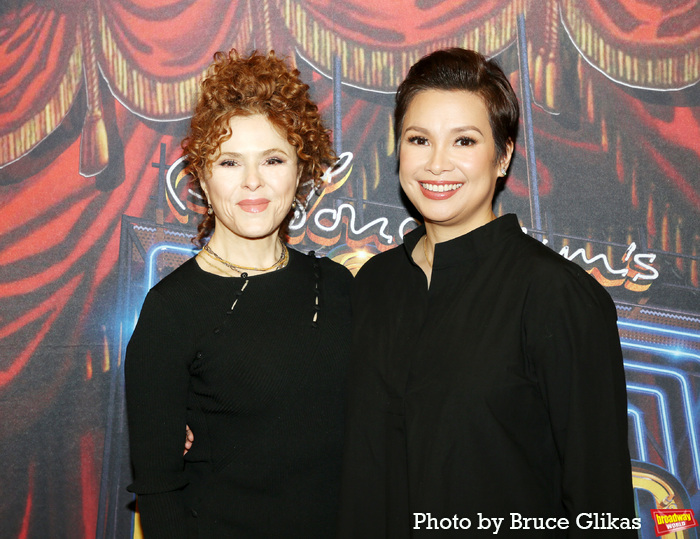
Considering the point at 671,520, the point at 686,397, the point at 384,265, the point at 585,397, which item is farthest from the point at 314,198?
the point at 671,520

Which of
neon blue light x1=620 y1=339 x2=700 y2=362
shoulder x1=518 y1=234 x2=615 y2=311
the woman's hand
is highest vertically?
neon blue light x1=620 y1=339 x2=700 y2=362

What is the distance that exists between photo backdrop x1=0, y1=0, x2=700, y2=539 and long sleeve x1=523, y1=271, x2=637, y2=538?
108 cm

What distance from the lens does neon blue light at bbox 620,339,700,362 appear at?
2.69 m

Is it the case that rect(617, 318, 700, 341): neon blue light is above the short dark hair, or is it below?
below

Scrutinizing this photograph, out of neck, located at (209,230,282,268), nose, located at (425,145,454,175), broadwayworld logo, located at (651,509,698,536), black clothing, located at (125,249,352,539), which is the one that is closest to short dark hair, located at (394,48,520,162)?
nose, located at (425,145,454,175)

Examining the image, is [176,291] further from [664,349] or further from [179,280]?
[664,349]

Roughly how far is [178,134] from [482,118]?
1.37m

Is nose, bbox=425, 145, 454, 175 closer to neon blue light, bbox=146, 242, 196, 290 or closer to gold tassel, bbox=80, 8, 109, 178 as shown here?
neon blue light, bbox=146, 242, 196, 290

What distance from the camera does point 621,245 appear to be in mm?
2711

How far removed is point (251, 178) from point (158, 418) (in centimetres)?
79

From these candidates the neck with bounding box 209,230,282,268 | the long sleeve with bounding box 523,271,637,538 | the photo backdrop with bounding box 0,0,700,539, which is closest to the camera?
the long sleeve with bounding box 523,271,637,538

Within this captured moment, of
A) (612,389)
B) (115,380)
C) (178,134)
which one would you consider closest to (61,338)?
(115,380)

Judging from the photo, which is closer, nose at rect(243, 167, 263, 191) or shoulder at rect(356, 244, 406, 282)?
nose at rect(243, 167, 263, 191)

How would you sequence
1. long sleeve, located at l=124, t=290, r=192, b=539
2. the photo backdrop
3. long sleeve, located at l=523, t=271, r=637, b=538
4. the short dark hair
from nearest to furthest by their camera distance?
long sleeve, located at l=523, t=271, r=637, b=538 < long sleeve, located at l=124, t=290, r=192, b=539 < the short dark hair < the photo backdrop
